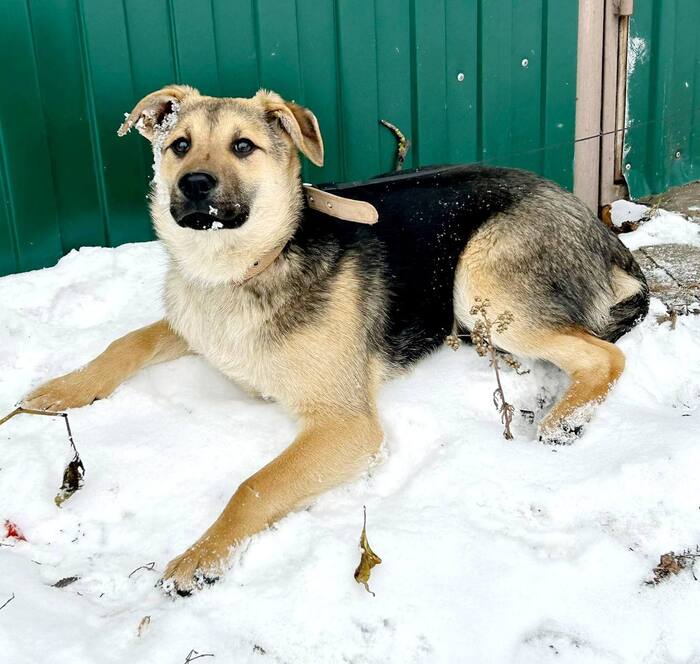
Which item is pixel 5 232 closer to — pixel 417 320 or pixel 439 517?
pixel 417 320

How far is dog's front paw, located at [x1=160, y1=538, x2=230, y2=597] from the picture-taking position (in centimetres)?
238

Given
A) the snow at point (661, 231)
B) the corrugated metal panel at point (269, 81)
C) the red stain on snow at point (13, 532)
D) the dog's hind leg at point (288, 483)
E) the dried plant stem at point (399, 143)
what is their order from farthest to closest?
the snow at point (661, 231) < the dried plant stem at point (399, 143) < the corrugated metal panel at point (269, 81) < the red stain on snow at point (13, 532) < the dog's hind leg at point (288, 483)

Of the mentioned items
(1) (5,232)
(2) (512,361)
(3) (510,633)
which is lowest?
(3) (510,633)

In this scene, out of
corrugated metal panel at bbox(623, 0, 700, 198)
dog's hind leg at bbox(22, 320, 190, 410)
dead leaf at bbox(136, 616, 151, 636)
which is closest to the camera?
dead leaf at bbox(136, 616, 151, 636)

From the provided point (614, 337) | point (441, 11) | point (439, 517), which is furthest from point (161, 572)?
point (441, 11)

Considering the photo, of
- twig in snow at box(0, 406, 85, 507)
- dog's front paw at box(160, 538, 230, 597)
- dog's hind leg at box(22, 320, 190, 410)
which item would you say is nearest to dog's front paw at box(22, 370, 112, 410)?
dog's hind leg at box(22, 320, 190, 410)

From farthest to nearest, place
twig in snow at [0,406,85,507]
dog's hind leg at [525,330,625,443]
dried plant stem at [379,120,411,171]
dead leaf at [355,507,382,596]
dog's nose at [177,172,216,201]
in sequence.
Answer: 1. dried plant stem at [379,120,411,171]
2. dog's hind leg at [525,330,625,443]
3. dog's nose at [177,172,216,201]
4. twig in snow at [0,406,85,507]
5. dead leaf at [355,507,382,596]

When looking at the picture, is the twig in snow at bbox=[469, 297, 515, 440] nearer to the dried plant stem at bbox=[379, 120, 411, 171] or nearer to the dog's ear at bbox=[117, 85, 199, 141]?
the dog's ear at bbox=[117, 85, 199, 141]

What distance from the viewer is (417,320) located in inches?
145

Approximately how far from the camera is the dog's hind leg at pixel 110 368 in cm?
328

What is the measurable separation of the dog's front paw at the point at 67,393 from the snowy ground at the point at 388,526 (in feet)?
0.26

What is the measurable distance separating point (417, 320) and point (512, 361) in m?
0.54

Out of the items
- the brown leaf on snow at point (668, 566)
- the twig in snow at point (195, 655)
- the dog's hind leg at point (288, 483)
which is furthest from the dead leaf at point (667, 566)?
the twig in snow at point (195, 655)

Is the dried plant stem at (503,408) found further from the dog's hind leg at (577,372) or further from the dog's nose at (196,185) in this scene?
the dog's nose at (196,185)
